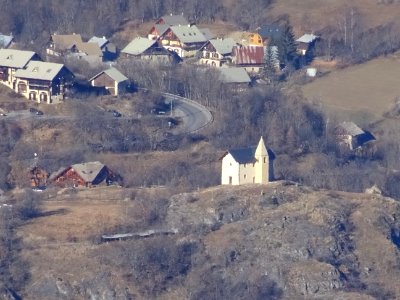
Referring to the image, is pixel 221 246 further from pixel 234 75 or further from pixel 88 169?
pixel 234 75

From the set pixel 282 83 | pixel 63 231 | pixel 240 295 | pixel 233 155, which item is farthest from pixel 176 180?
pixel 282 83

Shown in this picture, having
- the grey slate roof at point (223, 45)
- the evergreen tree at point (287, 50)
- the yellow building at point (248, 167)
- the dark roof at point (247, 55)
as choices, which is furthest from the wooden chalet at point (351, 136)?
the grey slate roof at point (223, 45)

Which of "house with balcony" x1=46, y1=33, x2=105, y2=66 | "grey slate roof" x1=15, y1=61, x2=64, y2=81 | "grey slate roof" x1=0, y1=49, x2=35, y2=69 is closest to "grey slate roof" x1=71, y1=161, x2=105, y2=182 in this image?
"grey slate roof" x1=15, y1=61, x2=64, y2=81

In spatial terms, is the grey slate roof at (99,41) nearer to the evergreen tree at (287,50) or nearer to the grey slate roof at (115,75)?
the evergreen tree at (287,50)

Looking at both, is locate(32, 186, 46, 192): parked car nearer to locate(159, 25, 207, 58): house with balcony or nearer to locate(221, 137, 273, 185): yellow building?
locate(221, 137, 273, 185): yellow building

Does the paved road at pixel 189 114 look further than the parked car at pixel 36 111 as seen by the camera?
No

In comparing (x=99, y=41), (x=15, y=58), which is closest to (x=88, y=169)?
(x=15, y=58)
